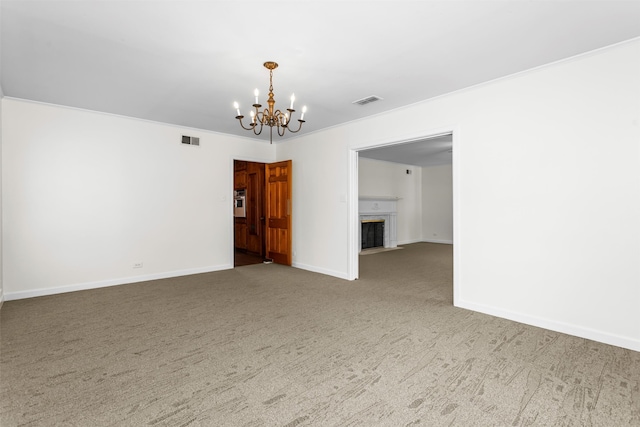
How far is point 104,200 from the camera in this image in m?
4.77

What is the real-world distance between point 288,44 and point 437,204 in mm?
8762

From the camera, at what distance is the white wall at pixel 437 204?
10055 mm

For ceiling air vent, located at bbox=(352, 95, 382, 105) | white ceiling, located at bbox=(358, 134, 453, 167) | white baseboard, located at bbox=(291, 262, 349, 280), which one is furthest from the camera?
white ceiling, located at bbox=(358, 134, 453, 167)

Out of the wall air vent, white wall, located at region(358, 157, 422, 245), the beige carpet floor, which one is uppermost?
the wall air vent

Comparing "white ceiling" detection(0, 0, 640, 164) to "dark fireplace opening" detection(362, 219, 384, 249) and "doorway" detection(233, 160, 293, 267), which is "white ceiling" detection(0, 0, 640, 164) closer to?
"doorway" detection(233, 160, 293, 267)

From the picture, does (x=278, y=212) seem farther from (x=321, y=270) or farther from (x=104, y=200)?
(x=104, y=200)

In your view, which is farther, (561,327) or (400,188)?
(400,188)

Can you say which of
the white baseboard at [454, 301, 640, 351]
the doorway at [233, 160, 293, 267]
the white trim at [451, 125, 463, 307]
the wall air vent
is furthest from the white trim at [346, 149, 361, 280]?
the wall air vent

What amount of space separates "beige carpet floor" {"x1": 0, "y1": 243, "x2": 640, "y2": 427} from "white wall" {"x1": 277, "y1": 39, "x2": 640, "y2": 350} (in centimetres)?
33

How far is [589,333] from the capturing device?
2891mm

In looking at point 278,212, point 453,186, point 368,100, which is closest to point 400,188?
point 278,212

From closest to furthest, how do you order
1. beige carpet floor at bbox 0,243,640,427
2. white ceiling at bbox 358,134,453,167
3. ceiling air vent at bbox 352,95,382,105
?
1. beige carpet floor at bbox 0,243,640,427
2. ceiling air vent at bbox 352,95,382,105
3. white ceiling at bbox 358,134,453,167

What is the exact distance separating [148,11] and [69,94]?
252cm

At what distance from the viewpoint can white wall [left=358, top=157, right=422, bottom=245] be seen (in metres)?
8.89
